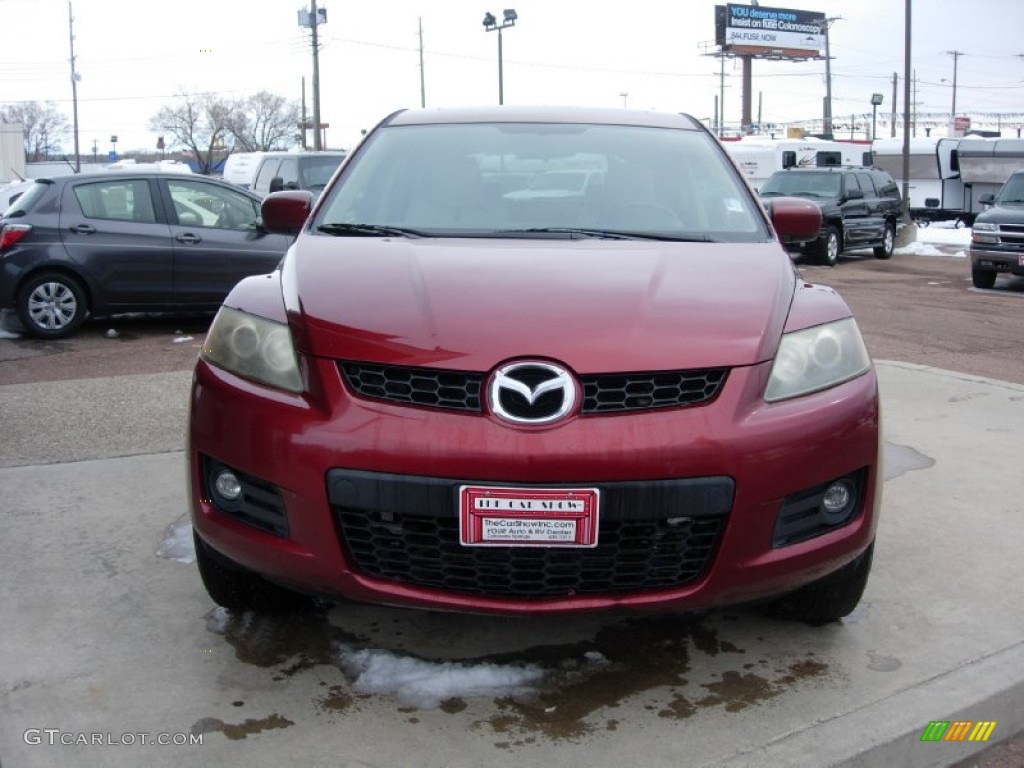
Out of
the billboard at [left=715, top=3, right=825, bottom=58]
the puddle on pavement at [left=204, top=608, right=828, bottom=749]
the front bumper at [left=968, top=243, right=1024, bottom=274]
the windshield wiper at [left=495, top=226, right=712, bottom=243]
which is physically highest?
the billboard at [left=715, top=3, right=825, bottom=58]

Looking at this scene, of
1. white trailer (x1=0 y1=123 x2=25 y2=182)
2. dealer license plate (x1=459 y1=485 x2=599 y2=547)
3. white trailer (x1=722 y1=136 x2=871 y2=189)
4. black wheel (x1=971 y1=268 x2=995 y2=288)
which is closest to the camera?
dealer license plate (x1=459 y1=485 x2=599 y2=547)

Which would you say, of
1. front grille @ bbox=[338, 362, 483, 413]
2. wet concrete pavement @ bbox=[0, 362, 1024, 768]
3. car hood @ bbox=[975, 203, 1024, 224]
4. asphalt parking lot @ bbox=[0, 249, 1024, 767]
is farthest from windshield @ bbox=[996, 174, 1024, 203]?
front grille @ bbox=[338, 362, 483, 413]

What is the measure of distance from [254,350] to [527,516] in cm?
92

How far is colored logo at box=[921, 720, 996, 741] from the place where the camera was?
2.73 metres

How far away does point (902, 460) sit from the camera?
16.7 ft

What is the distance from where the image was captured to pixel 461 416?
2561 mm

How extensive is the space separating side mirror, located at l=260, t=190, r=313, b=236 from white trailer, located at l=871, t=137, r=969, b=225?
2898 cm

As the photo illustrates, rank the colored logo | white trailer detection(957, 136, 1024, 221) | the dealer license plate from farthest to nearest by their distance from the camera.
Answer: white trailer detection(957, 136, 1024, 221), the colored logo, the dealer license plate

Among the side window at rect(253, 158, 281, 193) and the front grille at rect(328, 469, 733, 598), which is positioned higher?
the side window at rect(253, 158, 281, 193)

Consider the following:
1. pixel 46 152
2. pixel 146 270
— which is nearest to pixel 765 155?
pixel 146 270

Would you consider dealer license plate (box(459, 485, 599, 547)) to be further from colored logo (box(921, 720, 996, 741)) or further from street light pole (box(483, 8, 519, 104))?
street light pole (box(483, 8, 519, 104))

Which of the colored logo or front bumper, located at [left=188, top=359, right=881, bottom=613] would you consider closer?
front bumper, located at [left=188, top=359, right=881, bottom=613]

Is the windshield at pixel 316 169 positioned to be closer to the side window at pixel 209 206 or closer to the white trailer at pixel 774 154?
the side window at pixel 209 206

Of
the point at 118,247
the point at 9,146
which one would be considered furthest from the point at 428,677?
the point at 9,146
